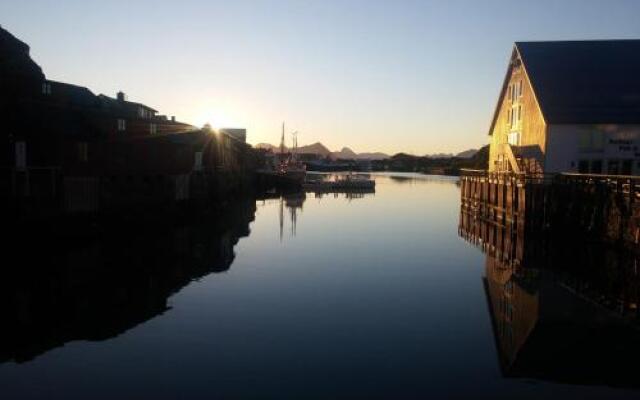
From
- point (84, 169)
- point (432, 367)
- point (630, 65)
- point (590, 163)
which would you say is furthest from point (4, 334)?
point (630, 65)

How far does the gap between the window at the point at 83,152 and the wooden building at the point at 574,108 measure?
27.7 metres

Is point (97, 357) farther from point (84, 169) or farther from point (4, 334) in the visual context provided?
point (84, 169)

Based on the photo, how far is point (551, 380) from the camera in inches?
412

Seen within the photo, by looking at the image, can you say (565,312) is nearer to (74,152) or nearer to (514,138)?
(74,152)

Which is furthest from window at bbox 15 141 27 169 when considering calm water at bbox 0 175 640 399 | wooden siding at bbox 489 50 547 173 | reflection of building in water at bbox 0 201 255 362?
wooden siding at bbox 489 50 547 173

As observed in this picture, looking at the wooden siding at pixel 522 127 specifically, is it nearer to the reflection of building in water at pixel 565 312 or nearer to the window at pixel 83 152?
the reflection of building in water at pixel 565 312

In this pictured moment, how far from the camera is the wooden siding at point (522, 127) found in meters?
36.4

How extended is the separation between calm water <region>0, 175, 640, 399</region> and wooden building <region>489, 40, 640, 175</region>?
13.7m

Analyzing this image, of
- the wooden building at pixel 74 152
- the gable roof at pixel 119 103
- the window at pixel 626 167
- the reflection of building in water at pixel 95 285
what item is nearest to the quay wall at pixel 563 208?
the window at pixel 626 167

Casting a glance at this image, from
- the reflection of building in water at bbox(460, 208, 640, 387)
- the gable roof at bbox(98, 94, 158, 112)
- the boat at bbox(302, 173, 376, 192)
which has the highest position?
the gable roof at bbox(98, 94, 158, 112)

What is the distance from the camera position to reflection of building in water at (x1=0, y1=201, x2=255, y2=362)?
45.1 feet

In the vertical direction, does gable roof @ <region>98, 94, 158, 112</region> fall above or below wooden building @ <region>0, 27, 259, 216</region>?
above

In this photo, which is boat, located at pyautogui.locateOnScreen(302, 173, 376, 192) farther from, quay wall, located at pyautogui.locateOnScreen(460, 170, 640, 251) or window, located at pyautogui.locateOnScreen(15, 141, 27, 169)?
window, located at pyautogui.locateOnScreen(15, 141, 27, 169)

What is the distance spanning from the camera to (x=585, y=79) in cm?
3834
